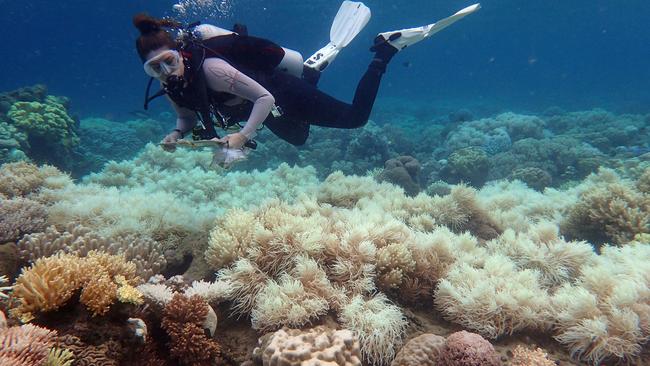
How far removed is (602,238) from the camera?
5.34 m

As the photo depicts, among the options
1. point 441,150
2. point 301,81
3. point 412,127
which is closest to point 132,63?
point 412,127

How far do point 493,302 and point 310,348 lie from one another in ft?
5.61

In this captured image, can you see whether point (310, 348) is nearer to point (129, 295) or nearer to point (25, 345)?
point (129, 295)

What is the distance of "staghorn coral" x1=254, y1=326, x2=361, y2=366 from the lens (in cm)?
239

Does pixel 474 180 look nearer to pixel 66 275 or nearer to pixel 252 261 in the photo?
pixel 252 261

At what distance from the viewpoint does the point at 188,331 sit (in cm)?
257

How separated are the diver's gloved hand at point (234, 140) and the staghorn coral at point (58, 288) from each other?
1.71 metres

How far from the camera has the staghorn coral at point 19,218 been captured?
3838 mm

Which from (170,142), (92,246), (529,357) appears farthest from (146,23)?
(529,357)

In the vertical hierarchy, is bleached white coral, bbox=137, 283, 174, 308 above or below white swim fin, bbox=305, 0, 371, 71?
Result: below

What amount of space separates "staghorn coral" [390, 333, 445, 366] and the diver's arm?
9.13 feet

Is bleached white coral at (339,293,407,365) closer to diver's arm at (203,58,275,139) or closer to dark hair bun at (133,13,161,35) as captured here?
diver's arm at (203,58,275,139)

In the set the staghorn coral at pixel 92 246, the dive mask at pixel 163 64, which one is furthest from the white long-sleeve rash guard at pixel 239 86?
the staghorn coral at pixel 92 246

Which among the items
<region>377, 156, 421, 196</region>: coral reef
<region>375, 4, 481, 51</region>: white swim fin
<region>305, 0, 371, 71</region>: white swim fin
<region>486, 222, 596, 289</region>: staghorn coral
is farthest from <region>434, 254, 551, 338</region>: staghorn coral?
<region>377, 156, 421, 196</region>: coral reef
